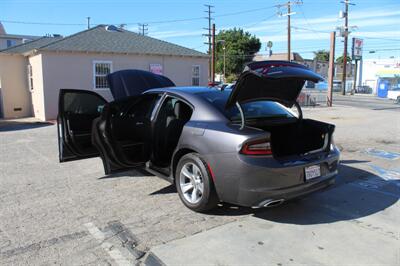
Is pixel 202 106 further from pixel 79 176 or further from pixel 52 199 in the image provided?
pixel 79 176

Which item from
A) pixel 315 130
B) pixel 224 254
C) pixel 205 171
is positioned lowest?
pixel 224 254

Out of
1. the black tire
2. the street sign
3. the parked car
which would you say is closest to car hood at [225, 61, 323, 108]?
the parked car

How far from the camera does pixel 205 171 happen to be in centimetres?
419

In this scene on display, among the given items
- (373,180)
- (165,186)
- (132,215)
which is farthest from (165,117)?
(373,180)

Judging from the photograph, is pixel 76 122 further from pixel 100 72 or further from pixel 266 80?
pixel 100 72

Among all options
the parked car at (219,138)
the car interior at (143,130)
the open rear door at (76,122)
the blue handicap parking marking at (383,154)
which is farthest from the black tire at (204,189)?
the blue handicap parking marking at (383,154)

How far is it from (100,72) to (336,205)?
1517 cm

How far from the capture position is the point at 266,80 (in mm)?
4285

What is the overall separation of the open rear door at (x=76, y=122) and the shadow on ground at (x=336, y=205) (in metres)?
2.64

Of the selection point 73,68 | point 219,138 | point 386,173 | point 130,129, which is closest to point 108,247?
point 219,138

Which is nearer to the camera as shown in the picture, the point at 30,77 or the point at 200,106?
the point at 200,106

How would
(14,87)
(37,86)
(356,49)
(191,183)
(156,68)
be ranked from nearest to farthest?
(191,183)
(37,86)
(14,87)
(156,68)
(356,49)

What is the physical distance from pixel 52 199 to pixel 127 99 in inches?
69.0

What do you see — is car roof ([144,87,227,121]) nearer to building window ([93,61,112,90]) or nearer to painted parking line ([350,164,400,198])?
painted parking line ([350,164,400,198])
